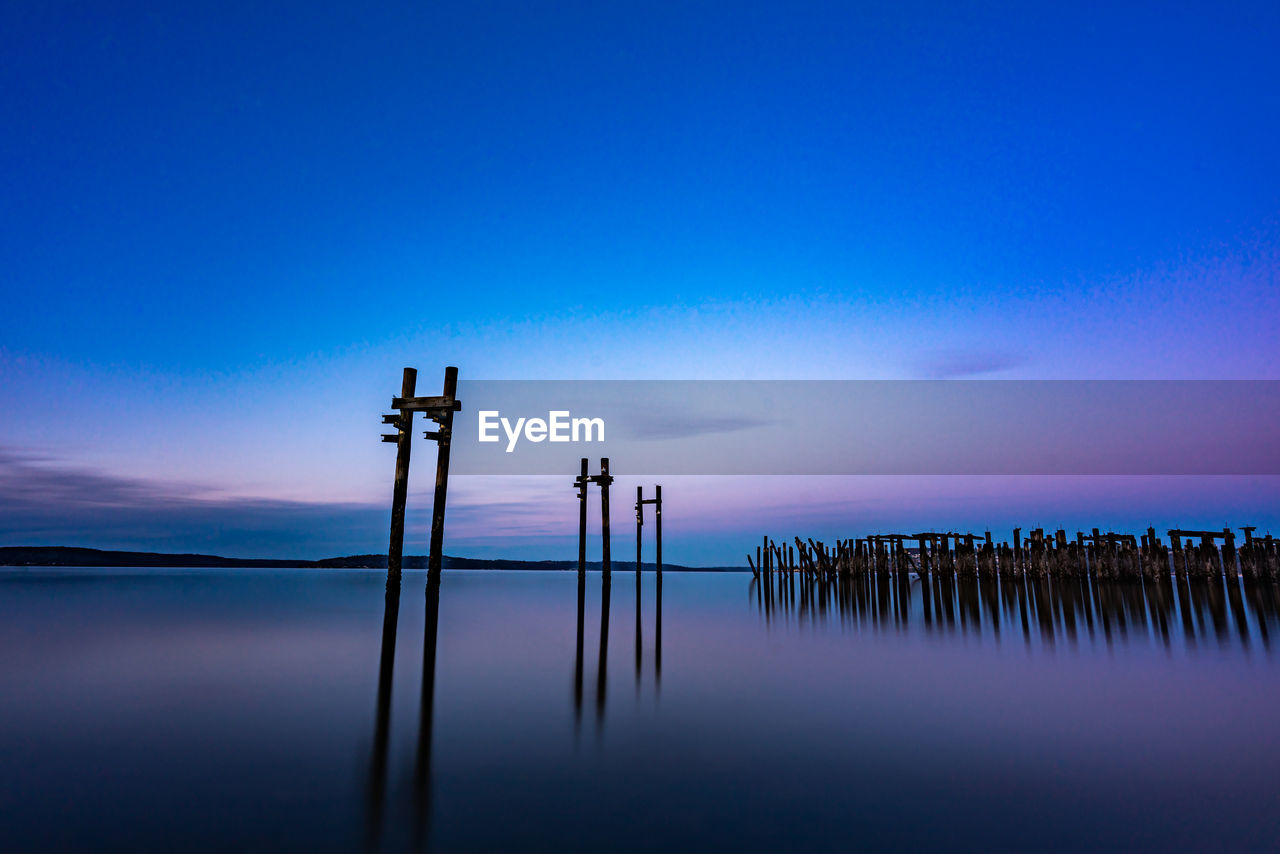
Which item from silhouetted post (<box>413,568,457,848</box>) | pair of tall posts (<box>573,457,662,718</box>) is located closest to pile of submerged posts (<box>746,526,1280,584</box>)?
pair of tall posts (<box>573,457,662,718</box>)

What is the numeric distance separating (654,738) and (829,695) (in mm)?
3854

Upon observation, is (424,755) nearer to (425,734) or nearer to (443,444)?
(425,734)

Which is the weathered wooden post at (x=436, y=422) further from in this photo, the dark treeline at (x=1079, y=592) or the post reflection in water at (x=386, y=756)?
the dark treeline at (x=1079, y=592)

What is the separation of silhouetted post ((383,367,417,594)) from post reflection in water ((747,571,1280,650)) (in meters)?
13.6

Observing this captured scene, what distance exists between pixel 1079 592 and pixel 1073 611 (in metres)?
10.3

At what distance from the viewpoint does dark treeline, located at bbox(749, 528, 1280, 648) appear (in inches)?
783

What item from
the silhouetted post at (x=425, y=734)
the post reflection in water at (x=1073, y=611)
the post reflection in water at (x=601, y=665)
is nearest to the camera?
the silhouetted post at (x=425, y=734)

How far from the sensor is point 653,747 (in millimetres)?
7473

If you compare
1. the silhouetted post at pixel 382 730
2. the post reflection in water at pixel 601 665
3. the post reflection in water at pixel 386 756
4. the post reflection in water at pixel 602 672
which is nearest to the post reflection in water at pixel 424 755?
the post reflection in water at pixel 386 756

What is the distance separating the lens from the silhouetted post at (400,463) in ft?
47.0

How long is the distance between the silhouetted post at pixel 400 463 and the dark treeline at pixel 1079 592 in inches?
588

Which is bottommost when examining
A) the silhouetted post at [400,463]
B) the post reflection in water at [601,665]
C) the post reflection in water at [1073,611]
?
the post reflection in water at [601,665]

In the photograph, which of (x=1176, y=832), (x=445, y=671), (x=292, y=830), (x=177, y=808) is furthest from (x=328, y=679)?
(x=1176, y=832)

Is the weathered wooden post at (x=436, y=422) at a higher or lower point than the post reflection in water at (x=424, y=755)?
higher
